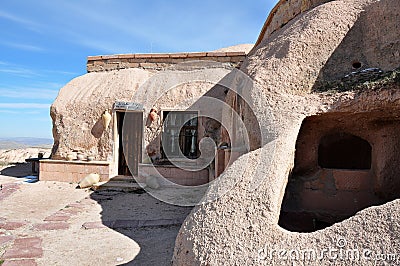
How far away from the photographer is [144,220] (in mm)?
5594

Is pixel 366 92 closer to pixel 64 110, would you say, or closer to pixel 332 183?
pixel 332 183

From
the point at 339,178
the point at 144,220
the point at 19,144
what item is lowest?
the point at 19,144

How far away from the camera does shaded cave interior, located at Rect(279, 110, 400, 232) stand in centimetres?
391

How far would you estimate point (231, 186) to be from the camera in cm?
290

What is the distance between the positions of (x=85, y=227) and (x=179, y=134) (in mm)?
5098

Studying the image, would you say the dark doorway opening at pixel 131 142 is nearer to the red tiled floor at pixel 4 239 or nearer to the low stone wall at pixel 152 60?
the low stone wall at pixel 152 60

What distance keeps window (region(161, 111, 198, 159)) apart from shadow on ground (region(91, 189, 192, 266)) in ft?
6.73

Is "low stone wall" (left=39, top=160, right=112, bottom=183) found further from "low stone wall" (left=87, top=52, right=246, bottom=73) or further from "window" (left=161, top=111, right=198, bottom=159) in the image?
"low stone wall" (left=87, top=52, right=246, bottom=73)

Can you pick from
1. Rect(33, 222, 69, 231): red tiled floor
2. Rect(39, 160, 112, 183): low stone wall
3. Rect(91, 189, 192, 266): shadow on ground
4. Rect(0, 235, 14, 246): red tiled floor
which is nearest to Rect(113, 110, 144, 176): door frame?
Rect(39, 160, 112, 183): low stone wall

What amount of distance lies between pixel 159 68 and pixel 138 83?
114 cm

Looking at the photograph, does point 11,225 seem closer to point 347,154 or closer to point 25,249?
point 25,249

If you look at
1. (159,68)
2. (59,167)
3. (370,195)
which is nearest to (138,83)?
(159,68)

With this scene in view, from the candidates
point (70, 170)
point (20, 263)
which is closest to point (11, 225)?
point (20, 263)

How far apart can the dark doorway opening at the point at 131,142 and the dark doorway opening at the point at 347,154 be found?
623 centimetres
